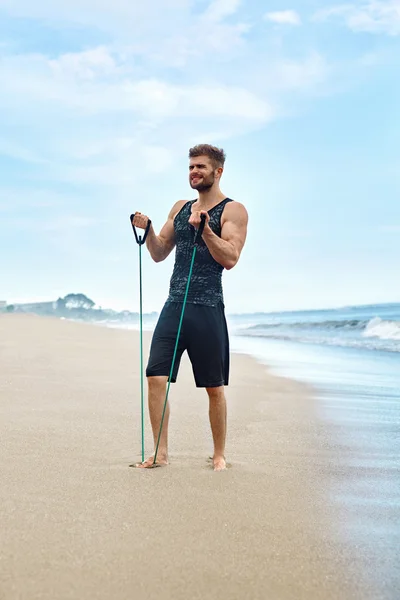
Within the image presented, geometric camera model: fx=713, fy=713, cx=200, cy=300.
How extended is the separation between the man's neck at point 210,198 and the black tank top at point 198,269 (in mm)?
40

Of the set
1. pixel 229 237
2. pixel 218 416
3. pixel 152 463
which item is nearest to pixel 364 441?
pixel 218 416

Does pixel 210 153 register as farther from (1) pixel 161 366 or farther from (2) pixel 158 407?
(2) pixel 158 407

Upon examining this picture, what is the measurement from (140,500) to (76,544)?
63 centimetres

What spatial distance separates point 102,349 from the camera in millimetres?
11242

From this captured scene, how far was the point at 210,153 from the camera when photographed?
4.10m

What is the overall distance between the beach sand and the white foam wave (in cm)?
1393

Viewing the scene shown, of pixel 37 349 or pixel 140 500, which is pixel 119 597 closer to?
pixel 140 500

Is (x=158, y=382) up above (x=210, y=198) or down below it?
below

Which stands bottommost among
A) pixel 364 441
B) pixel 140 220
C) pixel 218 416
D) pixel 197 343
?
pixel 364 441

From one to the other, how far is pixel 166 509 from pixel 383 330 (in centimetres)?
1770

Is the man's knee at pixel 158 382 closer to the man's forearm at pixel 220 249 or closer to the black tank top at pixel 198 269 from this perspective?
the black tank top at pixel 198 269

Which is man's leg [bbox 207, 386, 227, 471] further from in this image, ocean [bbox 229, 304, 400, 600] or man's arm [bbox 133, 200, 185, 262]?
man's arm [bbox 133, 200, 185, 262]

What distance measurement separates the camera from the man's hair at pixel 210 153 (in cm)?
409

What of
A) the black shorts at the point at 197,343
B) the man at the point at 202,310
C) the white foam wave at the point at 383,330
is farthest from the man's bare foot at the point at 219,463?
the white foam wave at the point at 383,330
